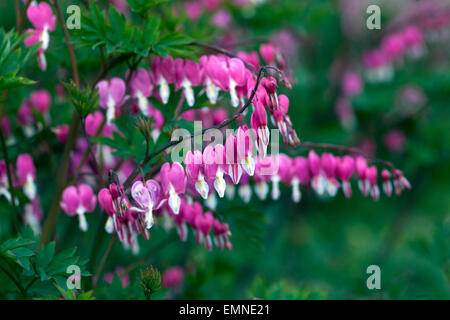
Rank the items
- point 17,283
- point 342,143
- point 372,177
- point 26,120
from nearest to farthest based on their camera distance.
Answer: point 17,283
point 372,177
point 26,120
point 342,143

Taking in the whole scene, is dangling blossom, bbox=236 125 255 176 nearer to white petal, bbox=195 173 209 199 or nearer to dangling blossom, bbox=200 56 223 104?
white petal, bbox=195 173 209 199

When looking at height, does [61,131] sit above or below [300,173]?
above

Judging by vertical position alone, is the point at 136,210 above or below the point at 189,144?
below

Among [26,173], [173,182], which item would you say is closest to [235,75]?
[173,182]

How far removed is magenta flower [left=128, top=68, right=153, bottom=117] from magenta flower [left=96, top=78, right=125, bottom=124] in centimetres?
4

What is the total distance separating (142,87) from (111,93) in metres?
0.09

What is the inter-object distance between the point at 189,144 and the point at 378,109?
6.12 ft

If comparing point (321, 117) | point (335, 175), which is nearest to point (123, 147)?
point (335, 175)

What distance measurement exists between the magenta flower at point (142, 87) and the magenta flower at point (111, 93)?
4 centimetres

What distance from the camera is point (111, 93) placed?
1.48m

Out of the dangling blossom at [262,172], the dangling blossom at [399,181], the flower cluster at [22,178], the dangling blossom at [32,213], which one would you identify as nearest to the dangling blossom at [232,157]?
the dangling blossom at [262,172]

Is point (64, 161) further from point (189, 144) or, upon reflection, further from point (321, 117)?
point (321, 117)

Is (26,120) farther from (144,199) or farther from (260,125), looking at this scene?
(260,125)

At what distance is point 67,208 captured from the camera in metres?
1.48
